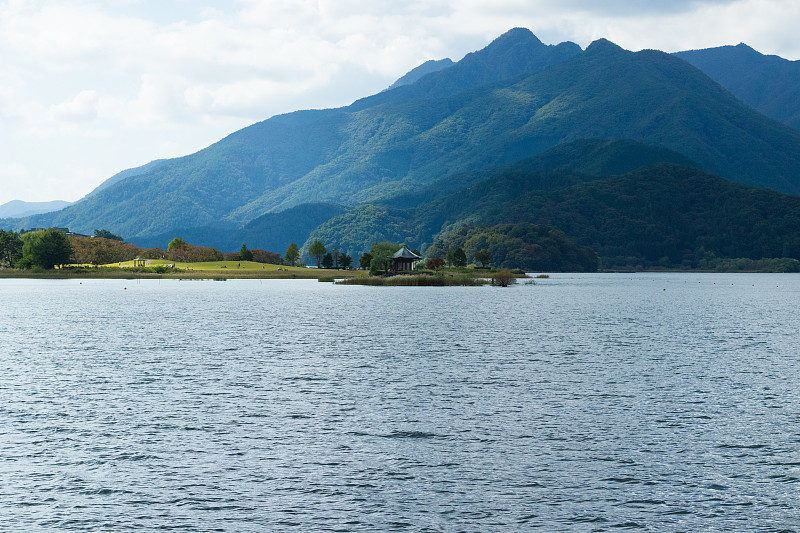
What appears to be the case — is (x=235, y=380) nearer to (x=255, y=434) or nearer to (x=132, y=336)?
(x=255, y=434)

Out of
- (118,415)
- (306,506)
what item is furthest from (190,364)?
(306,506)

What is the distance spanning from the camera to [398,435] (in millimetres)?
35906

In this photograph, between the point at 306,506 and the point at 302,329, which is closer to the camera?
the point at 306,506

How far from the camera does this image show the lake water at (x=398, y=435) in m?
24.9

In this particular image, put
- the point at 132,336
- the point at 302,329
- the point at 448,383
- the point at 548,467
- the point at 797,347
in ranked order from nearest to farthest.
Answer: the point at 548,467, the point at 448,383, the point at 797,347, the point at 132,336, the point at 302,329

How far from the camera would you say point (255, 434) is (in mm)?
36000

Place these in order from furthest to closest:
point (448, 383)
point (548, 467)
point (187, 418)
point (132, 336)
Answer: point (132, 336) → point (448, 383) → point (187, 418) → point (548, 467)

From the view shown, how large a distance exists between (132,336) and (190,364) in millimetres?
29160

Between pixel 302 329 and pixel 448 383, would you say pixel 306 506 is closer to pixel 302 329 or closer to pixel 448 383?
pixel 448 383

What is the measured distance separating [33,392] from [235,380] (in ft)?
43.0

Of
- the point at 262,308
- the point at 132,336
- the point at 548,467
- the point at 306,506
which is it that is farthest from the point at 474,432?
the point at 262,308

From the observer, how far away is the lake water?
Answer: 24.9m

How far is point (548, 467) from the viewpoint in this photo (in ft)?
99.0

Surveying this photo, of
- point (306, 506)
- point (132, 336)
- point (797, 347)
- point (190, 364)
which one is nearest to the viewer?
point (306, 506)
